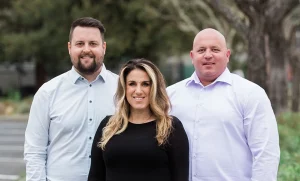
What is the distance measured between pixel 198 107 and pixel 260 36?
6979mm

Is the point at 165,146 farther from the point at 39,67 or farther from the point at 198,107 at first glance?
the point at 39,67

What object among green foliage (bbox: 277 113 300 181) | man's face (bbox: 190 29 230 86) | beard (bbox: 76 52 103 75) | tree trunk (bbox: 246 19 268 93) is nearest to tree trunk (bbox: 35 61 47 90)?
green foliage (bbox: 277 113 300 181)

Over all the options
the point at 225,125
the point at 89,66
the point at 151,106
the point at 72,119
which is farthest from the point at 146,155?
the point at 89,66

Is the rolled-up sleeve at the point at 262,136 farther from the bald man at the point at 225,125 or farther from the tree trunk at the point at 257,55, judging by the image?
the tree trunk at the point at 257,55

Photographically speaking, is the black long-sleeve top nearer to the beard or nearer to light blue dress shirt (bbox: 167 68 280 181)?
light blue dress shirt (bbox: 167 68 280 181)

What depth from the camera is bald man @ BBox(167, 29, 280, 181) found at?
3693 millimetres

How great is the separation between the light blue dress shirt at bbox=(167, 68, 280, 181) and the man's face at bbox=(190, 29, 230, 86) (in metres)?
0.08

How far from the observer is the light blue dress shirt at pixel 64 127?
13.3ft

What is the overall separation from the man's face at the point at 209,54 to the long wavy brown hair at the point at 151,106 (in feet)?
1.02

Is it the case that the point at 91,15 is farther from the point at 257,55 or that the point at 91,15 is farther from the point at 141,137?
the point at 141,137

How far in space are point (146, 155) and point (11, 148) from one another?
12235 mm

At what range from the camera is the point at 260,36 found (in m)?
10.5

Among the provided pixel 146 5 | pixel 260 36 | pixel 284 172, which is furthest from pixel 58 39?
pixel 284 172

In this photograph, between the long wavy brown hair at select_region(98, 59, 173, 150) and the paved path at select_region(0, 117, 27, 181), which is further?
the paved path at select_region(0, 117, 27, 181)
